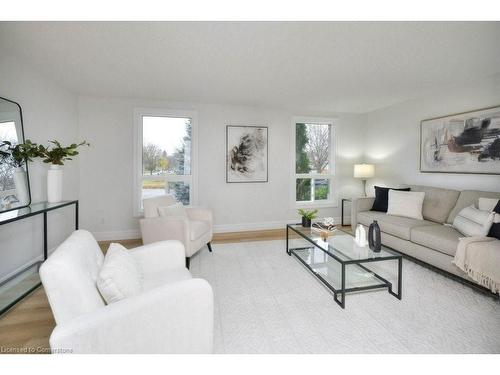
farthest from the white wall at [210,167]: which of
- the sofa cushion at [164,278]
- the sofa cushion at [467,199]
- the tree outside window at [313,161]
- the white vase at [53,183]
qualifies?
the sofa cushion at [164,278]

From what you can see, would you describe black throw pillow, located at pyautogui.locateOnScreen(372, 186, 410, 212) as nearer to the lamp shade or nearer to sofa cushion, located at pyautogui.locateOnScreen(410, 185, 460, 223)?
sofa cushion, located at pyautogui.locateOnScreen(410, 185, 460, 223)

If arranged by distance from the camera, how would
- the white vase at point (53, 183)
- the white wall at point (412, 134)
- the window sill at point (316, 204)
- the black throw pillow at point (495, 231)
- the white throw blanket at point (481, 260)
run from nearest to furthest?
the white throw blanket at point (481, 260), the black throw pillow at point (495, 231), the white vase at point (53, 183), the white wall at point (412, 134), the window sill at point (316, 204)

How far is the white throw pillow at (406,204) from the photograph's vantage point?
11.9 feet

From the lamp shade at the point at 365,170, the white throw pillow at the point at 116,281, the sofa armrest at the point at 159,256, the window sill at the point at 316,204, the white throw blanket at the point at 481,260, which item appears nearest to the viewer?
the white throw pillow at the point at 116,281

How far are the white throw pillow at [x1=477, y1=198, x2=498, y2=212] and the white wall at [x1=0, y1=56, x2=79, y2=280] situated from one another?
4964mm

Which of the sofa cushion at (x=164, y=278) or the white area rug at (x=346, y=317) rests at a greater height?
the sofa cushion at (x=164, y=278)

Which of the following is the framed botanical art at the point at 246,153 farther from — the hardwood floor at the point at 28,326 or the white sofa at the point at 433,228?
the hardwood floor at the point at 28,326

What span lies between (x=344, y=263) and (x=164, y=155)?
3.52 meters

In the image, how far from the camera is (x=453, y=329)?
189 cm

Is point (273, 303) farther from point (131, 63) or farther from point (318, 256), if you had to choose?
point (131, 63)

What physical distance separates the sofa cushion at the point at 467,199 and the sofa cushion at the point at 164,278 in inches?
129

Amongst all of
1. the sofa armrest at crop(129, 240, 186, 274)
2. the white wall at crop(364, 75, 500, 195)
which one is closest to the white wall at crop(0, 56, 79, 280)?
the sofa armrest at crop(129, 240, 186, 274)
